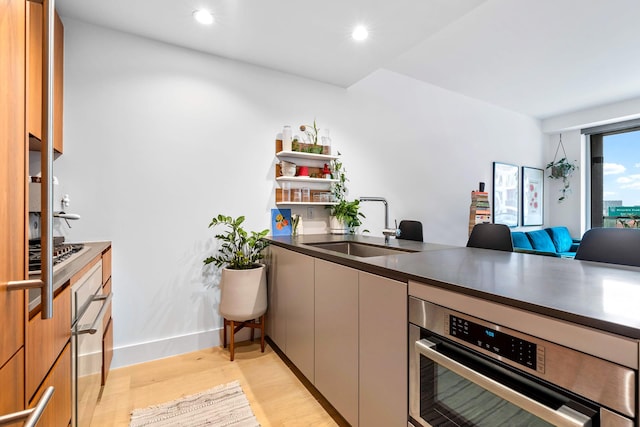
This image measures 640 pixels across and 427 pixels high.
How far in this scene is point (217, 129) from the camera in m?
2.60

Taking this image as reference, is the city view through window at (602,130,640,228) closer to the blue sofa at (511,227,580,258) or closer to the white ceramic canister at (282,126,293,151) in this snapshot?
the blue sofa at (511,227,580,258)

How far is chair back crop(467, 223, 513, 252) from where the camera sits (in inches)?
76.9

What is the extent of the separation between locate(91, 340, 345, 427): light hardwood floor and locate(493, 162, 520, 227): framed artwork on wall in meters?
4.05

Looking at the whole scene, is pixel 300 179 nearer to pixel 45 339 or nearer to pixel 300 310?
pixel 300 310

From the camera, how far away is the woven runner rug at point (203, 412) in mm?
1621

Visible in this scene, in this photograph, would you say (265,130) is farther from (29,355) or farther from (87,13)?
(29,355)

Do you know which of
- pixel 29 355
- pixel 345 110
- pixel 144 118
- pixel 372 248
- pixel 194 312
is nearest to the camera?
pixel 29 355

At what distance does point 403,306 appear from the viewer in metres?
1.16

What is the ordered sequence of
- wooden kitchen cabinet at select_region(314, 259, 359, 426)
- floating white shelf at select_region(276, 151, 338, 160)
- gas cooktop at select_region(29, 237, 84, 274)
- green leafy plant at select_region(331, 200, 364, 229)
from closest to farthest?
1. gas cooktop at select_region(29, 237, 84, 274)
2. wooden kitchen cabinet at select_region(314, 259, 359, 426)
3. floating white shelf at select_region(276, 151, 338, 160)
4. green leafy plant at select_region(331, 200, 364, 229)

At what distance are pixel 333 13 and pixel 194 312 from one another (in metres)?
2.50

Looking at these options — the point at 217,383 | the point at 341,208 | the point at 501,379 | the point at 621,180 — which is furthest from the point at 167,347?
the point at 621,180

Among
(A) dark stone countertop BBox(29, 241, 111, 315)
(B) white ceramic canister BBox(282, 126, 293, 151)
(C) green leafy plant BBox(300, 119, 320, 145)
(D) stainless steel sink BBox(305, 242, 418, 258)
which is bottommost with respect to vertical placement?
(D) stainless steel sink BBox(305, 242, 418, 258)

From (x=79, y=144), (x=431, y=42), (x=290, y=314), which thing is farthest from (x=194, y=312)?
(x=431, y=42)

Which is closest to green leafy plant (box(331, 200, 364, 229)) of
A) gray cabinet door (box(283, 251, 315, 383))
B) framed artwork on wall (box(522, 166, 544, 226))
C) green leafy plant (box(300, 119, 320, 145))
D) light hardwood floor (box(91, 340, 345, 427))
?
green leafy plant (box(300, 119, 320, 145))
